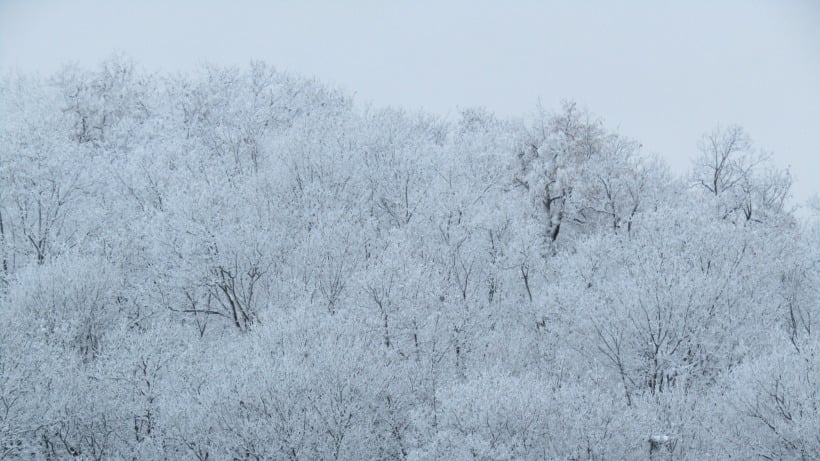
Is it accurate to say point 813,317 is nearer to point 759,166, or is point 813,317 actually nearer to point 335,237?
point 759,166

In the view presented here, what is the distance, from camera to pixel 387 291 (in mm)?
39438

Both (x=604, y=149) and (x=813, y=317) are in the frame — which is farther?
(x=604, y=149)

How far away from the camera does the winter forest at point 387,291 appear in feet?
106

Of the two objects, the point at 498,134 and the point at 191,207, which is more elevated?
the point at 498,134

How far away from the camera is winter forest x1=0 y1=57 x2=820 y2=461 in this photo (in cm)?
3228

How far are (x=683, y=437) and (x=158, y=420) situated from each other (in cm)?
2221

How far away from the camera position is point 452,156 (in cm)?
5884

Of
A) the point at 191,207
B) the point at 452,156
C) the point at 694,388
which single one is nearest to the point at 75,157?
the point at 191,207

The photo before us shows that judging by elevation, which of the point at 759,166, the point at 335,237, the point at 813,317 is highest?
the point at 759,166

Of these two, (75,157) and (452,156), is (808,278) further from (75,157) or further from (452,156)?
(75,157)

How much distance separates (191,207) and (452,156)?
70.8ft

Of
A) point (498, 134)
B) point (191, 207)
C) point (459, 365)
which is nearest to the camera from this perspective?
point (459, 365)

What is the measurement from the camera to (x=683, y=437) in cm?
3192

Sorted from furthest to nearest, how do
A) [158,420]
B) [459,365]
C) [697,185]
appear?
[697,185], [459,365], [158,420]
